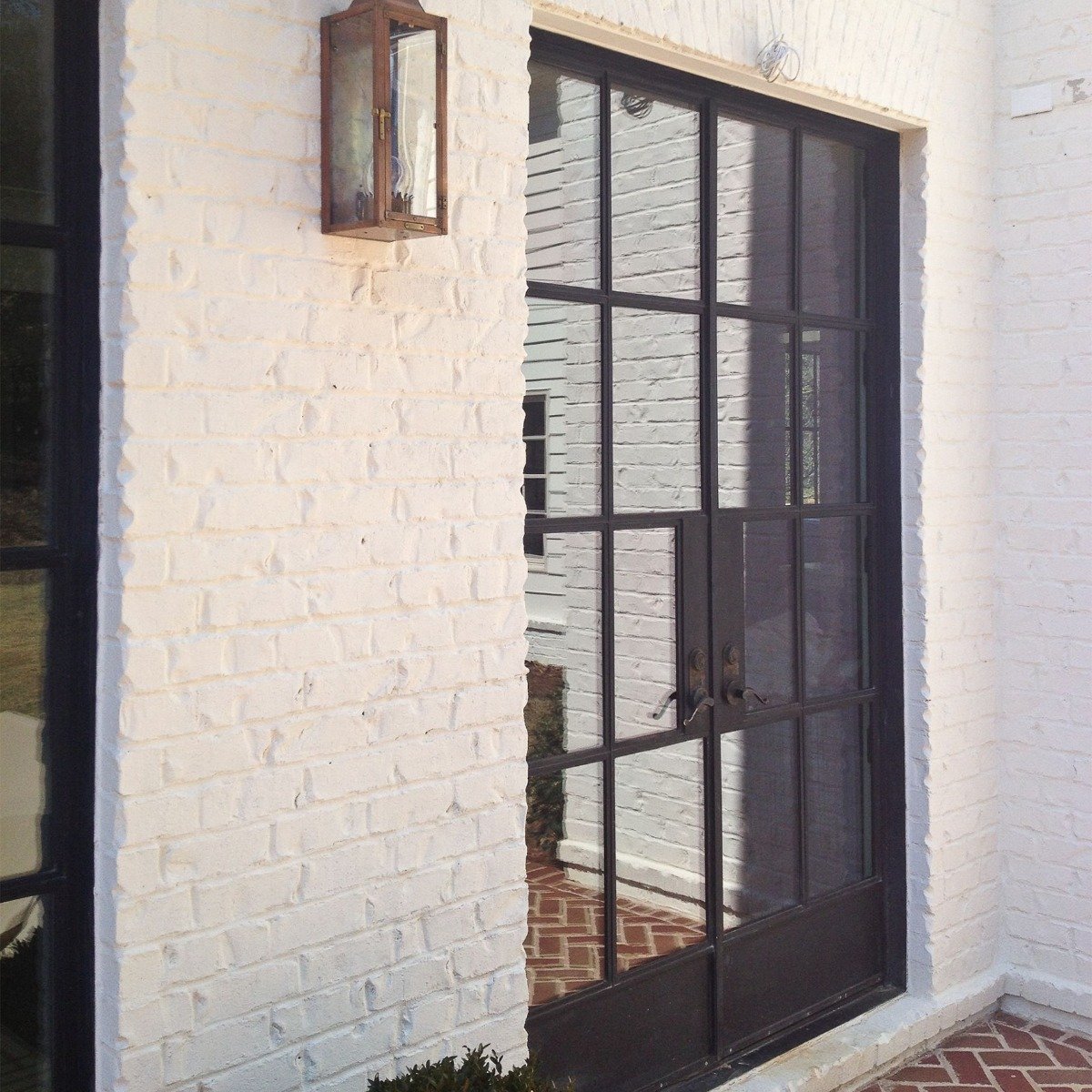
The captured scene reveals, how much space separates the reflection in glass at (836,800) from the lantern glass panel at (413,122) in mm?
2081

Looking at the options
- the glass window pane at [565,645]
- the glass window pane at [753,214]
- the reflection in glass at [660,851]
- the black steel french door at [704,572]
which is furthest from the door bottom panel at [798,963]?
the glass window pane at [753,214]

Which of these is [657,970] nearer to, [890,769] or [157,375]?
[890,769]

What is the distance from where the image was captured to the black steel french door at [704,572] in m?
3.05

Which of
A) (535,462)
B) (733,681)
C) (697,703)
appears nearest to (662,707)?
(697,703)

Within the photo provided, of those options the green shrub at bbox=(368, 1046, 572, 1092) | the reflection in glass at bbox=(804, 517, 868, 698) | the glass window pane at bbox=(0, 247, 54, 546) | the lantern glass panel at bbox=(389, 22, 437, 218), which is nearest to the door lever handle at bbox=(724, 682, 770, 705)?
the reflection in glass at bbox=(804, 517, 868, 698)

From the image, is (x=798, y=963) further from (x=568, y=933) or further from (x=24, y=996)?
(x=24, y=996)

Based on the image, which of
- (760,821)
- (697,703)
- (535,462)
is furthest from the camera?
(760,821)

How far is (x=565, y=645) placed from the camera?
10.0 feet

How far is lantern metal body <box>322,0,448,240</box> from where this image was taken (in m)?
2.20

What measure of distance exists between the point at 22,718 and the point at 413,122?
3.90ft

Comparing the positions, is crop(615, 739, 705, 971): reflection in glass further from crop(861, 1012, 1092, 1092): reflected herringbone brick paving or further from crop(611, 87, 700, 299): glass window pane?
crop(611, 87, 700, 299): glass window pane

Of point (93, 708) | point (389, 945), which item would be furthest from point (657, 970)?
point (93, 708)

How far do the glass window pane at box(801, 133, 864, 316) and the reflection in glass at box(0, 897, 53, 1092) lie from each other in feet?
8.31

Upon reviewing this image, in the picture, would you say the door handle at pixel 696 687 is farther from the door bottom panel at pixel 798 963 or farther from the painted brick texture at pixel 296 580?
the painted brick texture at pixel 296 580
